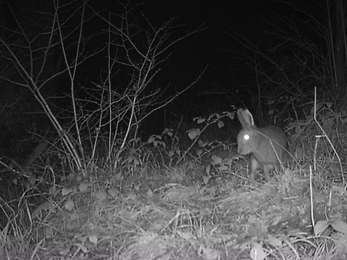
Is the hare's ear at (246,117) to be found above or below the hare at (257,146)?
above

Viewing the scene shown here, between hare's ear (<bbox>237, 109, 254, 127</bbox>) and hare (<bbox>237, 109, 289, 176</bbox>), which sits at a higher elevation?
hare's ear (<bbox>237, 109, 254, 127</bbox>)

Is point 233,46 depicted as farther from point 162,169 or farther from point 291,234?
point 291,234

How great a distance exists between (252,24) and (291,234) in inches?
390

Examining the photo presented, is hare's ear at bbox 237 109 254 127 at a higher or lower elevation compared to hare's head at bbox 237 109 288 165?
higher

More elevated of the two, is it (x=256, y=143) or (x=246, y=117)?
(x=246, y=117)

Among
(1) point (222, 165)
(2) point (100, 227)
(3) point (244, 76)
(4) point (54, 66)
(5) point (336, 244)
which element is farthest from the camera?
(3) point (244, 76)

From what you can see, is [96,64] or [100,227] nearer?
[100,227]

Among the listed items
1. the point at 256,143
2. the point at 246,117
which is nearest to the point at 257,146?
the point at 256,143

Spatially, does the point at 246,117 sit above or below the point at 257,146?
above

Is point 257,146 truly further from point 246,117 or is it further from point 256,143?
point 246,117

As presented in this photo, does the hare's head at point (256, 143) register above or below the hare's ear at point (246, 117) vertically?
below

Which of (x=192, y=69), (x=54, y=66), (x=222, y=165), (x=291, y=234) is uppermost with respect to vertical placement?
(x=291, y=234)

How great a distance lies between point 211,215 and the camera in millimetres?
4746

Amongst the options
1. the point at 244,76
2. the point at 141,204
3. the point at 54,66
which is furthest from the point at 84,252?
the point at 244,76
